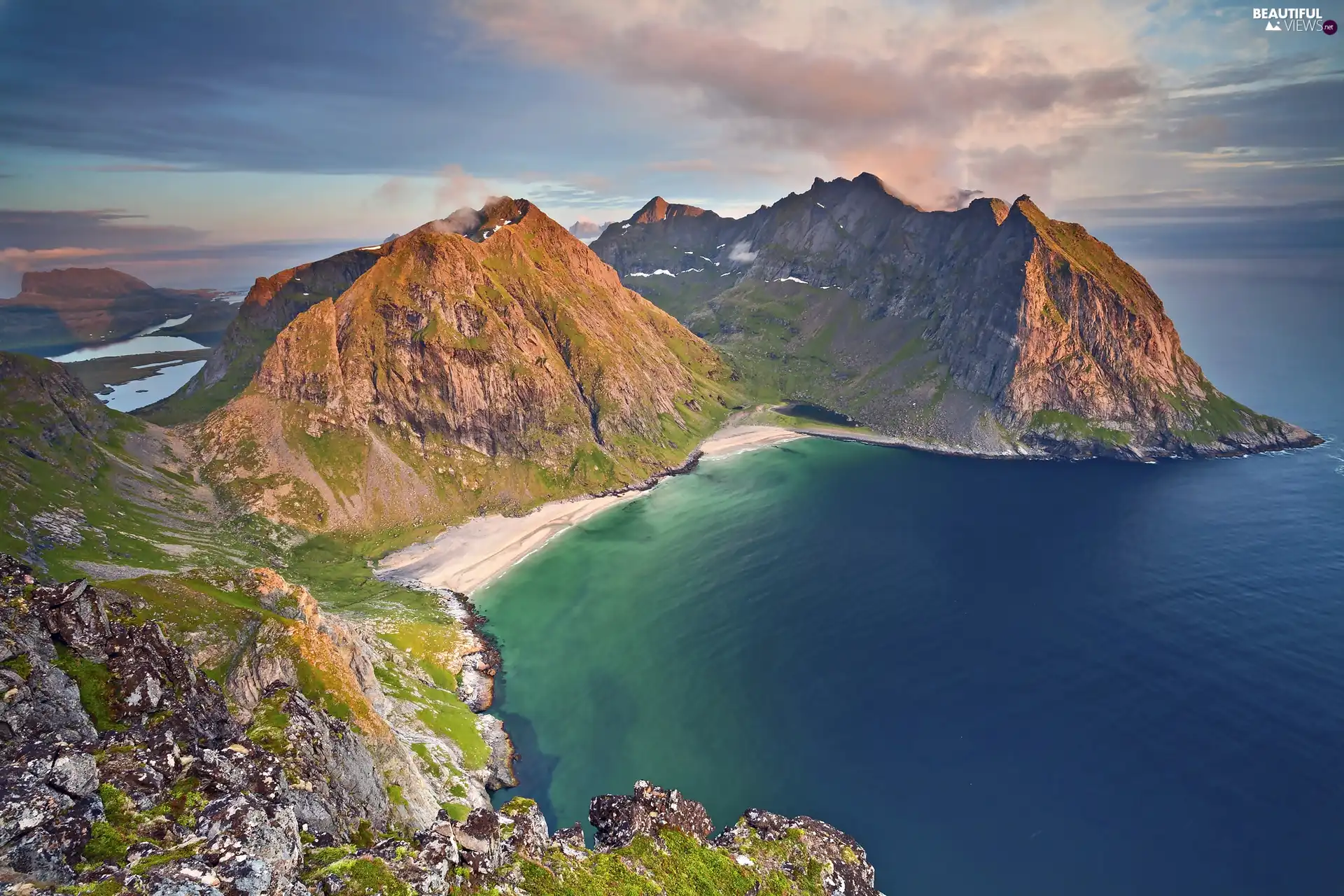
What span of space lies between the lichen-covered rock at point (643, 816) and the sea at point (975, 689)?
31746 millimetres

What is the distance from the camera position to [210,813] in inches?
981

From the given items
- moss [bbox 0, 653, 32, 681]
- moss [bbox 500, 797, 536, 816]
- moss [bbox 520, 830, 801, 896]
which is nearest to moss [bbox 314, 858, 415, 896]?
moss [bbox 520, 830, 801, 896]

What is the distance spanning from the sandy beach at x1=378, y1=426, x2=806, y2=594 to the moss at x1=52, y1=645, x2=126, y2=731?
115662mm

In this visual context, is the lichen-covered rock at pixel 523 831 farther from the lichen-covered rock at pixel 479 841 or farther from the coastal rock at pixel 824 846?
the coastal rock at pixel 824 846

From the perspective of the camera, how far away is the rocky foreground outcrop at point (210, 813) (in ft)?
72.0

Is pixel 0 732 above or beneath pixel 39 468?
above

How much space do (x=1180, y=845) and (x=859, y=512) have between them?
371ft

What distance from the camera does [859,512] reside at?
181 metres

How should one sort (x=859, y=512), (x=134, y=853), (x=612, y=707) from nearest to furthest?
(x=134, y=853) < (x=612, y=707) < (x=859, y=512)

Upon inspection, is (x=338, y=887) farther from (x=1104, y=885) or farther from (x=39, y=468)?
(x=39, y=468)

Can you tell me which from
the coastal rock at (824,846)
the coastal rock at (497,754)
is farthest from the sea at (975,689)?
the coastal rock at (824,846)

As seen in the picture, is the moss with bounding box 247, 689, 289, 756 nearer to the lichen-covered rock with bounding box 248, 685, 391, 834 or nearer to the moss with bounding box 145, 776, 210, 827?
the lichen-covered rock with bounding box 248, 685, 391, 834

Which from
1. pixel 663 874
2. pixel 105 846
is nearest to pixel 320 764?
pixel 105 846

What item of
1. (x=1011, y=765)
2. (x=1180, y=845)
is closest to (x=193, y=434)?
(x=1011, y=765)
